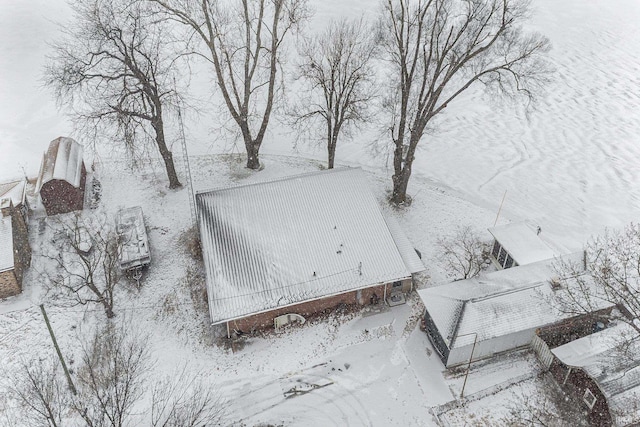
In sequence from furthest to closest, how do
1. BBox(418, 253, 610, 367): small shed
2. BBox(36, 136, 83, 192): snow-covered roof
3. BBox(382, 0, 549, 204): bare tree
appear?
BBox(36, 136, 83, 192): snow-covered roof < BBox(382, 0, 549, 204): bare tree < BBox(418, 253, 610, 367): small shed

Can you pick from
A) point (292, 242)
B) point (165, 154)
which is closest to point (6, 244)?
point (165, 154)

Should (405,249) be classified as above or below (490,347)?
above

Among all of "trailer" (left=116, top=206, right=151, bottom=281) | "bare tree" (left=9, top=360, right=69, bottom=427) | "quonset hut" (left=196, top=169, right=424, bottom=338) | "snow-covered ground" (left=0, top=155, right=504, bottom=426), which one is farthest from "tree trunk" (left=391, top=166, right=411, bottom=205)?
"bare tree" (left=9, top=360, right=69, bottom=427)

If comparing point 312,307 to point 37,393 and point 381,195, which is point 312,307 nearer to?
point 381,195

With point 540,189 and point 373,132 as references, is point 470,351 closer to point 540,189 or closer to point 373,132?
point 540,189

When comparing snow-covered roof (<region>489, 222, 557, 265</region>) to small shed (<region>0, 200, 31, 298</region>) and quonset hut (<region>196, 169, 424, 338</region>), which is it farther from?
small shed (<region>0, 200, 31, 298</region>)

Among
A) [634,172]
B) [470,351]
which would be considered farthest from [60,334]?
[634,172]

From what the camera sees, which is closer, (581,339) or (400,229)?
(581,339)
